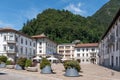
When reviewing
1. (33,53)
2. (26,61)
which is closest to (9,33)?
(33,53)

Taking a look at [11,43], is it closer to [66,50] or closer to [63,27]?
[63,27]

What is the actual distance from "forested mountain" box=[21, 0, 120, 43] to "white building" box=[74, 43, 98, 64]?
10832 mm

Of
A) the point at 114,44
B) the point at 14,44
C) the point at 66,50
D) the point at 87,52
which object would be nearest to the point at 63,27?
the point at 66,50

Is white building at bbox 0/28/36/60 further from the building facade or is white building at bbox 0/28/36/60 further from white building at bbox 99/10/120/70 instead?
white building at bbox 99/10/120/70

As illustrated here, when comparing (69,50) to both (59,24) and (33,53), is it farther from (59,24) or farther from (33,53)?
(33,53)

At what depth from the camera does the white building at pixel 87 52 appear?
334ft

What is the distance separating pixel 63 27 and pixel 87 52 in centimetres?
1627

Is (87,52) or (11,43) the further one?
(87,52)

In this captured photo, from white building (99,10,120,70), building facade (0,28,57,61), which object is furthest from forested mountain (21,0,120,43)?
white building (99,10,120,70)

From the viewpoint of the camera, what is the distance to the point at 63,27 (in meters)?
111

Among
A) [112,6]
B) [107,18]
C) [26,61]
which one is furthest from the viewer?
[112,6]

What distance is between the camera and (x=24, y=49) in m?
72.8

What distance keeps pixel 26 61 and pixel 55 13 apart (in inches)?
3510

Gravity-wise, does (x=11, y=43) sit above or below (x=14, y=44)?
above
